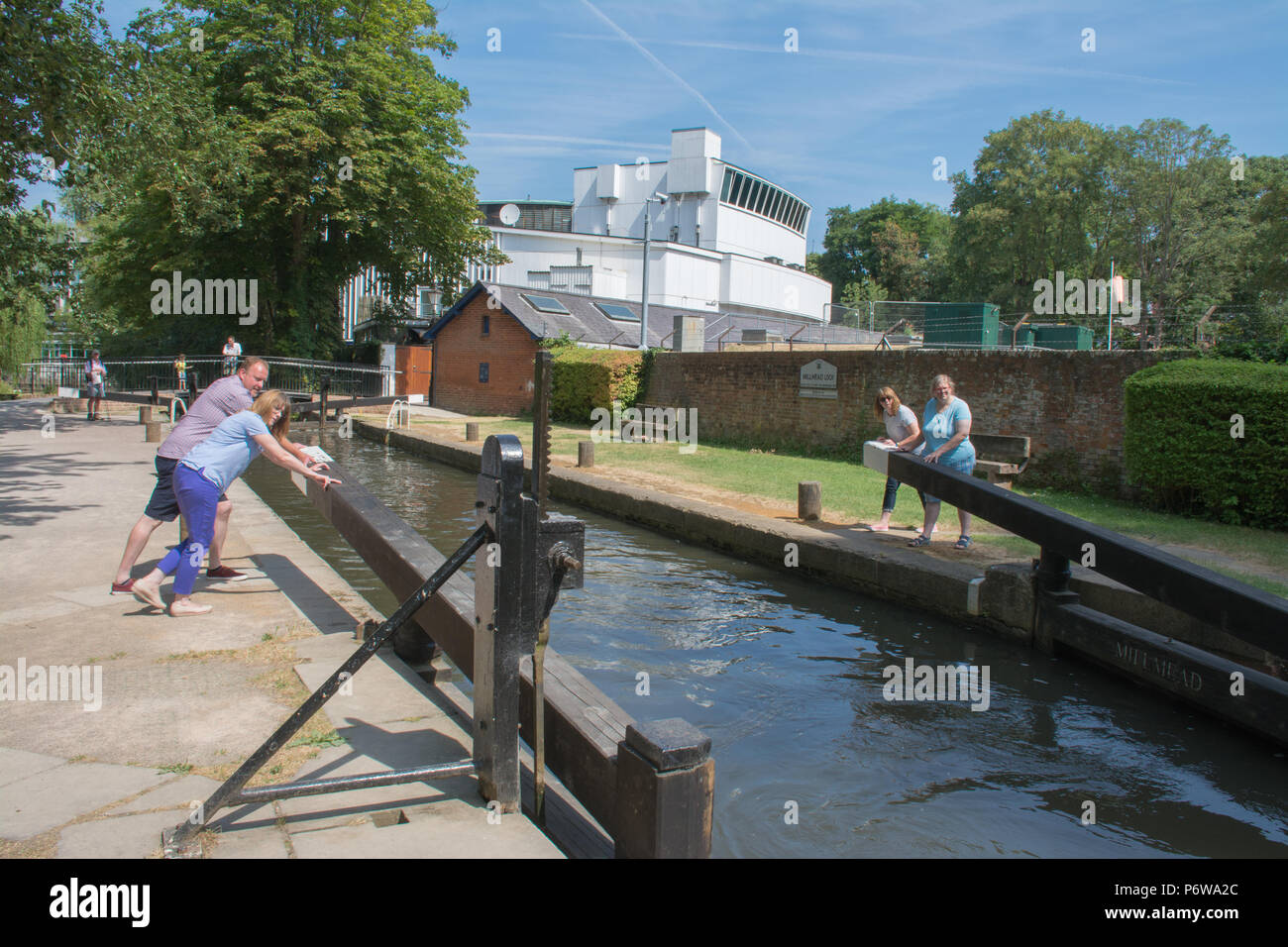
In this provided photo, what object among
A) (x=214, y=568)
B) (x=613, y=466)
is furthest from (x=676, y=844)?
(x=613, y=466)

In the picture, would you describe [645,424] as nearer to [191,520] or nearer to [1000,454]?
[1000,454]

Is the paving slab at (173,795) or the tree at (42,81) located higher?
the tree at (42,81)

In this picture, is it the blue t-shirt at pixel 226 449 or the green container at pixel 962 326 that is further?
the green container at pixel 962 326

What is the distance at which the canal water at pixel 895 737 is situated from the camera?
455 centimetres

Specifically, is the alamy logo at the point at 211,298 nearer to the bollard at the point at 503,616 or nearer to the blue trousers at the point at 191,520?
the blue trousers at the point at 191,520

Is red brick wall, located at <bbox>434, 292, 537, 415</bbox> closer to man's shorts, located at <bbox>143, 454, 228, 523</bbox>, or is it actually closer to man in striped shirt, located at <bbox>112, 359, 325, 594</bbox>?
man in striped shirt, located at <bbox>112, 359, 325, 594</bbox>

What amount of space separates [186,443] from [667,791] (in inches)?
189

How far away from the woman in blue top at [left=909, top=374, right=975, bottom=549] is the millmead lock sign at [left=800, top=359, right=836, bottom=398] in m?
8.64

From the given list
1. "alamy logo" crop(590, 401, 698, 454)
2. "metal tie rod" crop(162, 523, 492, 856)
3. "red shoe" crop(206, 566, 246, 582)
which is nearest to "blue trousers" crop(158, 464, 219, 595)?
"red shoe" crop(206, 566, 246, 582)

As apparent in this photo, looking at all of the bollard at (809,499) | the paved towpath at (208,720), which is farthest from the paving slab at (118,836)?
the bollard at (809,499)

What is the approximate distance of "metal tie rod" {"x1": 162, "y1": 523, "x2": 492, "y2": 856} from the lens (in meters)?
2.97

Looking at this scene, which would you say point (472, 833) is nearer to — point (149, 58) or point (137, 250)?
point (149, 58)

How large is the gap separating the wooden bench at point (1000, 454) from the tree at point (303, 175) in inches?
841

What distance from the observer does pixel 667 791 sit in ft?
9.36
